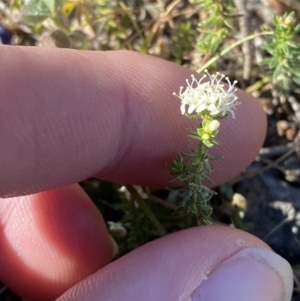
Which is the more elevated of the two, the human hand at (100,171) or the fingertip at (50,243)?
the human hand at (100,171)

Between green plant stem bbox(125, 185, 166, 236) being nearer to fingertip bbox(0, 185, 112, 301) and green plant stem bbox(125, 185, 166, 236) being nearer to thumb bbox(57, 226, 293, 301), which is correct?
fingertip bbox(0, 185, 112, 301)

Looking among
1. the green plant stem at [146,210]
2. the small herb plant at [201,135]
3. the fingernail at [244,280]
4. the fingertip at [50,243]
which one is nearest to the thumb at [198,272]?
the fingernail at [244,280]

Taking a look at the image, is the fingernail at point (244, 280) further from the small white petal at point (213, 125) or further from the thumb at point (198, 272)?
the small white petal at point (213, 125)

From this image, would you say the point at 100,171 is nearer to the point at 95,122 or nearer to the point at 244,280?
the point at 95,122

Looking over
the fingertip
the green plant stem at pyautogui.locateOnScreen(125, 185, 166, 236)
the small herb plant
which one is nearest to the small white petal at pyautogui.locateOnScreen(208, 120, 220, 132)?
the small herb plant

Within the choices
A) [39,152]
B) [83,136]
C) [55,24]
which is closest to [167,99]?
[83,136]

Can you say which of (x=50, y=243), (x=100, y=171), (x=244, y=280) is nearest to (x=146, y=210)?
(x=100, y=171)

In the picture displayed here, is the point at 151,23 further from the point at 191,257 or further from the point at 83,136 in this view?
the point at 191,257
